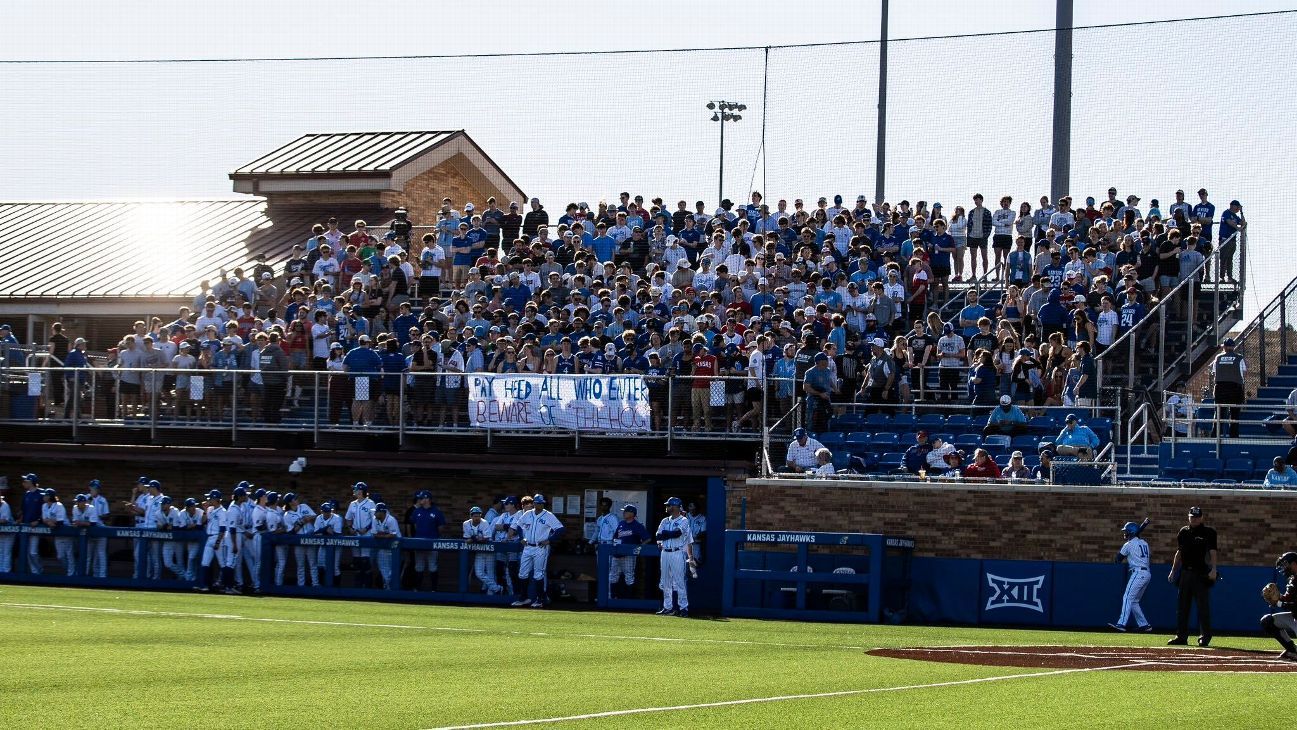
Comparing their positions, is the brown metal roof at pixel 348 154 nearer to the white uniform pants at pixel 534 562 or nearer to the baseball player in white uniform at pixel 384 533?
the baseball player in white uniform at pixel 384 533

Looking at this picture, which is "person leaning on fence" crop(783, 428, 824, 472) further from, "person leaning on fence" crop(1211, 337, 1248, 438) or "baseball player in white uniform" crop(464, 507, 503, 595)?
"person leaning on fence" crop(1211, 337, 1248, 438)

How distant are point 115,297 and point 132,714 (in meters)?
27.2

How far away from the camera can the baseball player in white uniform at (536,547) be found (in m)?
24.3

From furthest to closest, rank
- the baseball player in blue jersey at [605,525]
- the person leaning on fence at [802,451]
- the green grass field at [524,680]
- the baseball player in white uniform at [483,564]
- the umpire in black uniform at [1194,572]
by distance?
the baseball player in blue jersey at [605,525] < the baseball player in white uniform at [483,564] < the person leaning on fence at [802,451] < the umpire in black uniform at [1194,572] < the green grass field at [524,680]

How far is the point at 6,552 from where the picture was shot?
2758cm

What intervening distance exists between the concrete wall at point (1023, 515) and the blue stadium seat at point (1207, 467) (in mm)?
800

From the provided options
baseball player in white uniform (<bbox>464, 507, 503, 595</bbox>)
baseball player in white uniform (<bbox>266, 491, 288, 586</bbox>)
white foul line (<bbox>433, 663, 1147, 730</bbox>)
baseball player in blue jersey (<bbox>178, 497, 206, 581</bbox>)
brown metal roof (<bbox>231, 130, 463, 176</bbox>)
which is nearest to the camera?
white foul line (<bbox>433, 663, 1147, 730</bbox>)

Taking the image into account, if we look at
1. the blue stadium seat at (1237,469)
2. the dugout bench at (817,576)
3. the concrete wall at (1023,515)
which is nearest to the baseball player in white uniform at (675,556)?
the dugout bench at (817,576)

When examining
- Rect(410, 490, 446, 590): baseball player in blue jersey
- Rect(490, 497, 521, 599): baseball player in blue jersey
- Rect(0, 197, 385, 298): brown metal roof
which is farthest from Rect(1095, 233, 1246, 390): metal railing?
Rect(0, 197, 385, 298): brown metal roof

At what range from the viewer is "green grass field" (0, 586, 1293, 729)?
9.97 meters

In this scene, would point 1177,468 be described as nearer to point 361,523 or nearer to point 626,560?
point 626,560

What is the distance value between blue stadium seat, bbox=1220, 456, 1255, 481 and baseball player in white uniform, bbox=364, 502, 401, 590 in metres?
11.7

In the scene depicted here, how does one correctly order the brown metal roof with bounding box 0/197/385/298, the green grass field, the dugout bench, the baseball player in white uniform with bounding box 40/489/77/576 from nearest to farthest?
the green grass field
the dugout bench
the baseball player in white uniform with bounding box 40/489/77/576
the brown metal roof with bounding box 0/197/385/298

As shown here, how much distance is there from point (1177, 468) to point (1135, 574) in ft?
8.08
